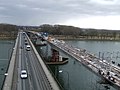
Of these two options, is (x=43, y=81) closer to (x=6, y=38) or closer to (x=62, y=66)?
(x=62, y=66)

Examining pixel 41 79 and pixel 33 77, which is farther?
pixel 33 77

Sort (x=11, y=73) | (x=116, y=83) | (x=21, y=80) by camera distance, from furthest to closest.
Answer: (x=11, y=73)
(x=21, y=80)
(x=116, y=83)

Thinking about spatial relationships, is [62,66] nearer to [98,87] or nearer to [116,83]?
[98,87]

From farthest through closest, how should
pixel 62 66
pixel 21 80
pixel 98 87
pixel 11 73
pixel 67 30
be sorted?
pixel 67 30 < pixel 62 66 < pixel 98 87 < pixel 11 73 < pixel 21 80

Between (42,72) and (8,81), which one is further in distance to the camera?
(42,72)

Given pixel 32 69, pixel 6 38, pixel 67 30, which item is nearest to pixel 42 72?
pixel 32 69

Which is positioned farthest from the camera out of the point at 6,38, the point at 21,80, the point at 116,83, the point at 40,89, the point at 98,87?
the point at 6,38

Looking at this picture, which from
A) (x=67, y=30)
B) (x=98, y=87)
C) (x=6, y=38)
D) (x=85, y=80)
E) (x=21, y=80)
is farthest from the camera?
(x=67, y=30)

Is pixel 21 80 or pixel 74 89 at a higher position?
pixel 21 80

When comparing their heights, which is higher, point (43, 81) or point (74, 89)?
point (43, 81)

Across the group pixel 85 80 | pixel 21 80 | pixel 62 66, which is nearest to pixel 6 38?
pixel 62 66
